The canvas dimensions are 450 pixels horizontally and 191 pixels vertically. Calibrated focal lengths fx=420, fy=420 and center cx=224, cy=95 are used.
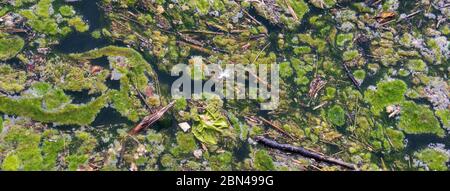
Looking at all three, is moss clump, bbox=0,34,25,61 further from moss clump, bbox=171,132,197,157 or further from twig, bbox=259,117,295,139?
twig, bbox=259,117,295,139

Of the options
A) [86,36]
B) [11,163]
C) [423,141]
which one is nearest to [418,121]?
[423,141]

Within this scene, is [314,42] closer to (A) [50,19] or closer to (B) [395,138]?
(B) [395,138]

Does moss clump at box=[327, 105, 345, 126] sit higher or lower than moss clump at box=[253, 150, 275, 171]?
higher

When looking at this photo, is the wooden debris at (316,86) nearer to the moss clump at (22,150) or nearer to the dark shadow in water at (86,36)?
the dark shadow in water at (86,36)

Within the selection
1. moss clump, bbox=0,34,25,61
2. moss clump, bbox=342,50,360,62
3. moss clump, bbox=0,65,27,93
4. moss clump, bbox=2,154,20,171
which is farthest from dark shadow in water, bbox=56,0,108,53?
moss clump, bbox=342,50,360,62

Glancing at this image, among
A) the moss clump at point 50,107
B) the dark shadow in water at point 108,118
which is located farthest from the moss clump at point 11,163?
the dark shadow in water at point 108,118
